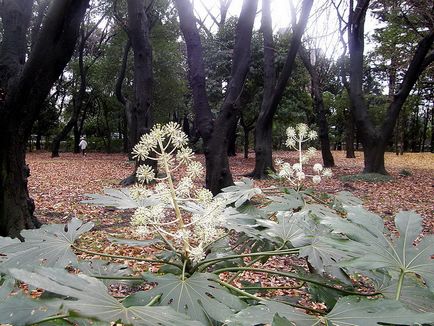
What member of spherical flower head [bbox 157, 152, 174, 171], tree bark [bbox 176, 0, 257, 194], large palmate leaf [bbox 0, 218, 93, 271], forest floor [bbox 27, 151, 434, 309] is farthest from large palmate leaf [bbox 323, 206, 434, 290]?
tree bark [bbox 176, 0, 257, 194]

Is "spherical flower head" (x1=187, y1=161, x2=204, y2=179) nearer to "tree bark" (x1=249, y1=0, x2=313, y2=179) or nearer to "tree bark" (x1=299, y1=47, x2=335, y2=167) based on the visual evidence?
"tree bark" (x1=249, y1=0, x2=313, y2=179)

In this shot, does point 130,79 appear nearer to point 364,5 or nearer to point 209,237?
point 364,5

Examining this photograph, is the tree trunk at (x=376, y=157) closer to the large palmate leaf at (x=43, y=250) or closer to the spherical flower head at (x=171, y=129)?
the spherical flower head at (x=171, y=129)

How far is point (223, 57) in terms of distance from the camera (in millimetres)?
18297

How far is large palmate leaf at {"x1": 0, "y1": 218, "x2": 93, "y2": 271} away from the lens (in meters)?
1.11

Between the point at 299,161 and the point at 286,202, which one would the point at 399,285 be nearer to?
the point at 286,202

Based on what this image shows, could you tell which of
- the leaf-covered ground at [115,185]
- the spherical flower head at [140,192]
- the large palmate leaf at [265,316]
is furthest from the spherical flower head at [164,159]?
the leaf-covered ground at [115,185]

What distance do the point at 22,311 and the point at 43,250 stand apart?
458 millimetres

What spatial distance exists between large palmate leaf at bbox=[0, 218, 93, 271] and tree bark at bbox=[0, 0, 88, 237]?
12.4ft

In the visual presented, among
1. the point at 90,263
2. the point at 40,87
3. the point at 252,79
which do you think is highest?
the point at 252,79

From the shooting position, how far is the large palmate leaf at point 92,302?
0.66 metres

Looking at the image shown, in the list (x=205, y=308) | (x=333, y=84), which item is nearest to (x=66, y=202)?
(x=205, y=308)

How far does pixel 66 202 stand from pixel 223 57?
487 inches

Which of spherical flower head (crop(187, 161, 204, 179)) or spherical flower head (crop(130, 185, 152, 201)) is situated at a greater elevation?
spherical flower head (crop(187, 161, 204, 179))
